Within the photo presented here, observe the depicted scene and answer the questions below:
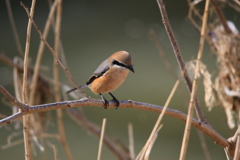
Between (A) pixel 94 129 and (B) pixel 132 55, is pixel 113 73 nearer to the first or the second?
(A) pixel 94 129

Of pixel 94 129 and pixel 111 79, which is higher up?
pixel 111 79

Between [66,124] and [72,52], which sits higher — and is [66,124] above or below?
below

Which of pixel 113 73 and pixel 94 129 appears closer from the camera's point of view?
pixel 113 73

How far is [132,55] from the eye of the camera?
4.64 meters

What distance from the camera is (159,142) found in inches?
139

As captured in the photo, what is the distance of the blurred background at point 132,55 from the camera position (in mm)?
3516

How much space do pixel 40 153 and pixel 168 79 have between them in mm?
1525

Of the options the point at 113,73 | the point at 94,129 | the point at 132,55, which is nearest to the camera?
the point at 113,73

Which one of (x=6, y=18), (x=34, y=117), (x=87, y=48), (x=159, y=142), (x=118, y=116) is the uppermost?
(x=6, y=18)

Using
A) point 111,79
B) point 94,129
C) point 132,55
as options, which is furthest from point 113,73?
point 132,55

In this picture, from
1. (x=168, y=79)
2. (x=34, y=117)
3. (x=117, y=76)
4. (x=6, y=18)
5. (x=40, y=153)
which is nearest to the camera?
(x=117, y=76)

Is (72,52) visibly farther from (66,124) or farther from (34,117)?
(34,117)

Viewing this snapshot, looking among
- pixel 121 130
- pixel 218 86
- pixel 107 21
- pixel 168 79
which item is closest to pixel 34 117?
pixel 218 86

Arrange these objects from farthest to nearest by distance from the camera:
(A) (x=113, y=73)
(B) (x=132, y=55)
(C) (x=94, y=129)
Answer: (B) (x=132, y=55), (C) (x=94, y=129), (A) (x=113, y=73)
